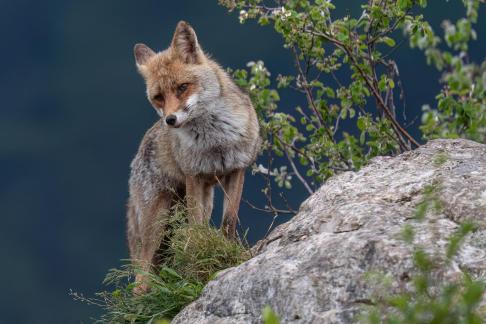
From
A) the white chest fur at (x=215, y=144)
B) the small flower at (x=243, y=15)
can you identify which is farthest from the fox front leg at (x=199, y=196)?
the small flower at (x=243, y=15)

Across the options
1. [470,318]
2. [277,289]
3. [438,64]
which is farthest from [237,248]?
[438,64]

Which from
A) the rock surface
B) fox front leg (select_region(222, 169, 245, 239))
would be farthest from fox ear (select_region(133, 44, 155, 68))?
the rock surface

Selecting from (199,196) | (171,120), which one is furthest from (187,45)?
(199,196)

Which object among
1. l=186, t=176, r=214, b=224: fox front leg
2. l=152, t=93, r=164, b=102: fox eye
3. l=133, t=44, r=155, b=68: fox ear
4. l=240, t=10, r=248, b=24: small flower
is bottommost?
l=186, t=176, r=214, b=224: fox front leg

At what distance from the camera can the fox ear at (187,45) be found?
774 cm

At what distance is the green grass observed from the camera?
5703 mm

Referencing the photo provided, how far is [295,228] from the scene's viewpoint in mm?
5332

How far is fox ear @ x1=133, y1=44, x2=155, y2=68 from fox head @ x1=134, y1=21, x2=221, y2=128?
24 centimetres

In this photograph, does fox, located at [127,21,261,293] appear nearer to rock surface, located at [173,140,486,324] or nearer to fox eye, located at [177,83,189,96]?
fox eye, located at [177,83,189,96]

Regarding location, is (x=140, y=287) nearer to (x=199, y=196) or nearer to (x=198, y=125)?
(x=199, y=196)

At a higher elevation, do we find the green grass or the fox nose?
the fox nose

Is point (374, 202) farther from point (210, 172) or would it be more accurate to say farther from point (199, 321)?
point (210, 172)

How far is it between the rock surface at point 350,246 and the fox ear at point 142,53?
316 centimetres

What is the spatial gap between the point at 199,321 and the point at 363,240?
1.17m
